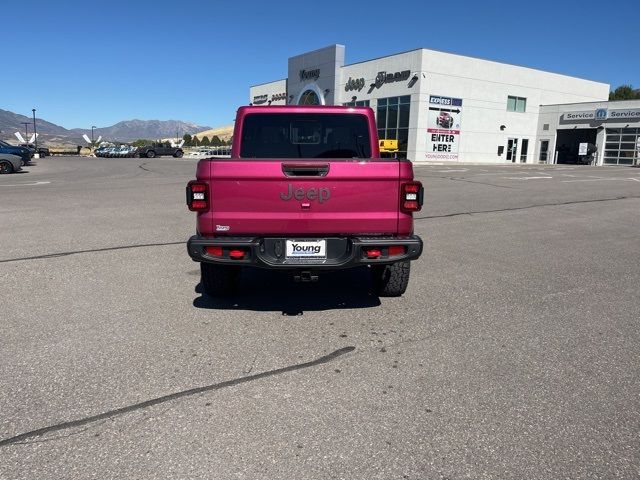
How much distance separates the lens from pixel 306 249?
4.21m

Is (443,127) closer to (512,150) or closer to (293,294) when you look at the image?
(512,150)

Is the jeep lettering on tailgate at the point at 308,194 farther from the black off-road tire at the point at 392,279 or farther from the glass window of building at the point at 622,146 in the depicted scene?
the glass window of building at the point at 622,146

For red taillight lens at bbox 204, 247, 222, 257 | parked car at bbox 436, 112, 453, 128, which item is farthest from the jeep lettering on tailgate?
parked car at bbox 436, 112, 453, 128

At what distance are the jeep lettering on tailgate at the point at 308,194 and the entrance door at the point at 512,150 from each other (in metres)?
47.5

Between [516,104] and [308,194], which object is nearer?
[308,194]

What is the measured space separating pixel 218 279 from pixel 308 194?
136cm

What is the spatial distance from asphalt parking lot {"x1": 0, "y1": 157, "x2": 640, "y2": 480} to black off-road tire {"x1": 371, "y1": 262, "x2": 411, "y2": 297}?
0.13 metres

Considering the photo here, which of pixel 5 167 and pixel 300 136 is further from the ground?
pixel 300 136

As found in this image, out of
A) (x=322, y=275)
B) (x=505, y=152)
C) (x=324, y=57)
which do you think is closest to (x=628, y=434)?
(x=322, y=275)

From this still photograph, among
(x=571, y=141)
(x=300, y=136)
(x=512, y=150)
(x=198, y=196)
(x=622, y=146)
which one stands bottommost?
(x=198, y=196)

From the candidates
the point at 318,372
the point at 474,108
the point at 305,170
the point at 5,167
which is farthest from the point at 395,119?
the point at 318,372

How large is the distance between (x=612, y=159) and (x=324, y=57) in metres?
29.2

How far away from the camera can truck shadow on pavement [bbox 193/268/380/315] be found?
4797mm

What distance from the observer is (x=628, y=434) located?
2725 millimetres
